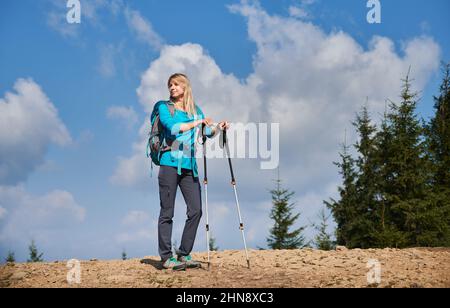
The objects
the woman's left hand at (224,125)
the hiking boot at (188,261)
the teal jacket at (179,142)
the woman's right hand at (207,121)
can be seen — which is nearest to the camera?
the teal jacket at (179,142)

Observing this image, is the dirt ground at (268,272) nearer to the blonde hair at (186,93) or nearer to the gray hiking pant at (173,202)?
the gray hiking pant at (173,202)

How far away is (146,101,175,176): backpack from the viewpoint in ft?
26.0

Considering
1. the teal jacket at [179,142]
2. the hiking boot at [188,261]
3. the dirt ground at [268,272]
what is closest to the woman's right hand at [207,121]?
the teal jacket at [179,142]

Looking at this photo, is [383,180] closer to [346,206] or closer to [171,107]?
[346,206]

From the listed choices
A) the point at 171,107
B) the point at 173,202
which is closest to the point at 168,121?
the point at 171,107

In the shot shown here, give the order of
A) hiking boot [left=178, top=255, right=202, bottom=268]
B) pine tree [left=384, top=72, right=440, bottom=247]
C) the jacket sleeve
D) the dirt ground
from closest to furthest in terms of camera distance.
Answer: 1. the dirt ground
2. the jacket sleeve
3. hiking boot [left=178, top=255, right=202, bottom=268]
4. pine tree [left=384, top=72, right=440, bottom=247]

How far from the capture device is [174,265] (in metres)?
8.17

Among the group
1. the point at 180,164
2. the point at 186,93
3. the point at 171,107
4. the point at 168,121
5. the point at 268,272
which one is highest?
the point at 186,93

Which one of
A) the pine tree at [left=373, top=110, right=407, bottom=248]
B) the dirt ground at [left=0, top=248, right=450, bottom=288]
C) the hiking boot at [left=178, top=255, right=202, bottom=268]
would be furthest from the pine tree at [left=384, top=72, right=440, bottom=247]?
the hiking boot at [left=178, top=255, right=202, bottom=268]

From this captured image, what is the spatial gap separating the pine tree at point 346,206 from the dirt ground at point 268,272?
12.8 meters

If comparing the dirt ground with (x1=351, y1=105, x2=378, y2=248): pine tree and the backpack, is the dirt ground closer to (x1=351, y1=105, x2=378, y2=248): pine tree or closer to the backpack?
the backpack

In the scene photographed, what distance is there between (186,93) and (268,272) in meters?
3.71

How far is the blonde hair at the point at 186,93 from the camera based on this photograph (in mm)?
8031
